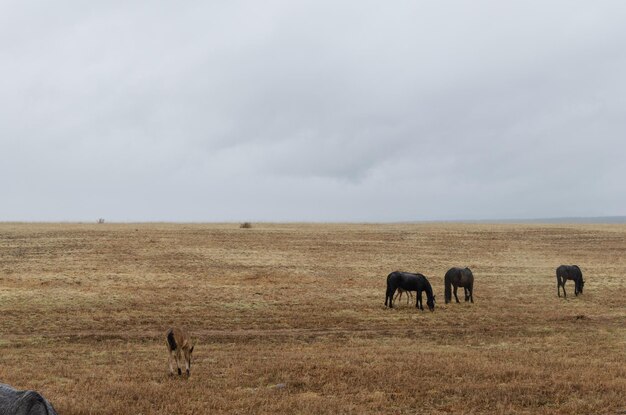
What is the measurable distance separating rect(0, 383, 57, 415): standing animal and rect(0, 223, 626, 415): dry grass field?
3138 mm

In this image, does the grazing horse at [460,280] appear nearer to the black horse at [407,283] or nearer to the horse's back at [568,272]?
the black horse at [407,283]

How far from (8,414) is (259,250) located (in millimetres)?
44955

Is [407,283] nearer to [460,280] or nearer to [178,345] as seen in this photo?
[460,280]

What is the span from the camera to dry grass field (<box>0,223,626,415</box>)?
13.1 metres

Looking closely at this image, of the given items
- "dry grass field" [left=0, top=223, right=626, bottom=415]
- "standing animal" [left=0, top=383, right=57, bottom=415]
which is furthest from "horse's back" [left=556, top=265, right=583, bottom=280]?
"standing animal" [left=0, top=383, right=57, bottom=415]

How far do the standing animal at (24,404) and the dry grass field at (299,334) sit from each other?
314 centimetres

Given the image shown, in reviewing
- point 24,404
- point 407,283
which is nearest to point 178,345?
point 24,404

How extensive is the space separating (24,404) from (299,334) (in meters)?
14.3

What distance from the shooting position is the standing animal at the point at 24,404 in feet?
28.4

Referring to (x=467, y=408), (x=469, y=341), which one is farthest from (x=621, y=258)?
(x=467, y=408)

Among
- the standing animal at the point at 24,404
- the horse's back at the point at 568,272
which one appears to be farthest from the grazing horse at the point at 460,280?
the standing animal at the point at 24,404

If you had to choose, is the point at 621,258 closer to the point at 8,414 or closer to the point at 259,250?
the point at 259,250

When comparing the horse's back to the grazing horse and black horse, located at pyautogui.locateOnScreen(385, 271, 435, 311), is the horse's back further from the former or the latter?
black horse, located at pyautogui.locateOnScreen(385, 271, 435, 311)

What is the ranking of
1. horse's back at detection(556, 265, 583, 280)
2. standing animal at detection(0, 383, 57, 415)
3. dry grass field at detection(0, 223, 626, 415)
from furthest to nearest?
horse's back at detection(556, 265, 583, 280) < dry grass field at detection(0, 223, 626, 415) < standing animal at detection(0, 383, 57, 415)
